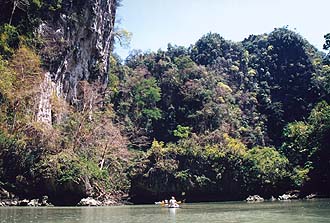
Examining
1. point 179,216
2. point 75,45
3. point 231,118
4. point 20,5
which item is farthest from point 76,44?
point 179,216

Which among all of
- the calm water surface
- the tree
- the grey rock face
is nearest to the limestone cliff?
the grey rock face

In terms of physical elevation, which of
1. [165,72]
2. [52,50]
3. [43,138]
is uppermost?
[165,72]

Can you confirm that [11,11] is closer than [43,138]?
No

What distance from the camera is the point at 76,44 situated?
112 ft

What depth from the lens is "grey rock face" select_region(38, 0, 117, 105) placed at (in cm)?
3186

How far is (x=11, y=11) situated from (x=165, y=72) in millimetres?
20218

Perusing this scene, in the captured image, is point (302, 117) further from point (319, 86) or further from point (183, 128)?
point (183, 128)

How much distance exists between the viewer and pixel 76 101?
3466 centimetres

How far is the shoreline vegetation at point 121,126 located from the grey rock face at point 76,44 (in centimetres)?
9

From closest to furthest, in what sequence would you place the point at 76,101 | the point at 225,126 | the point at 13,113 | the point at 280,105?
the point at 13,113 → the point at 76,101 → the point at 225,126 → the point at 280,105

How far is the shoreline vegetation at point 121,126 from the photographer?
2698cm

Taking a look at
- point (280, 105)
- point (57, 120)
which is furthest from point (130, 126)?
point (280, 105)

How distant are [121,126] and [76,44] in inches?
322

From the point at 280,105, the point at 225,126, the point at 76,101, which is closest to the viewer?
the point at 76,101
